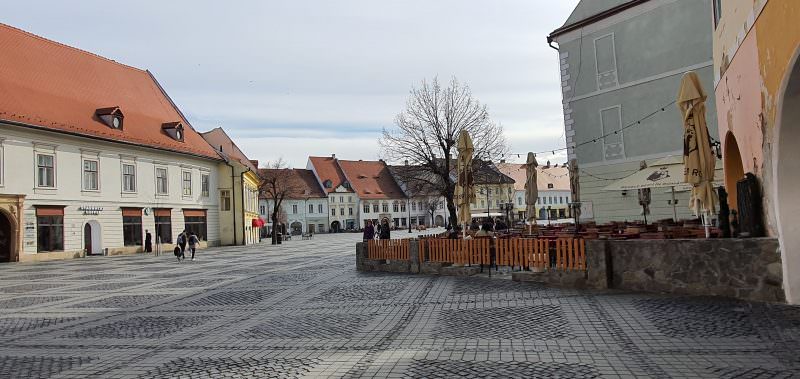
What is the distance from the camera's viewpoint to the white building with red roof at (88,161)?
28391 mm

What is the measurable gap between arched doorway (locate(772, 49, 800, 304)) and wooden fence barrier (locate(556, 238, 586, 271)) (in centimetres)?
355

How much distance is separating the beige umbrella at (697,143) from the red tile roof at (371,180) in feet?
281

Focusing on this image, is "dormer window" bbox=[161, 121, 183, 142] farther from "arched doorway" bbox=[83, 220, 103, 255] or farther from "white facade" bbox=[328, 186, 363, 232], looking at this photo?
"white facade" bbox=[328, 186, 363, 232]

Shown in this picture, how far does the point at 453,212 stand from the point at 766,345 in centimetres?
2533

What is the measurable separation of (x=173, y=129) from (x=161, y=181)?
14.8 ft

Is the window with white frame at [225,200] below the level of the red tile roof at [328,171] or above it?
below

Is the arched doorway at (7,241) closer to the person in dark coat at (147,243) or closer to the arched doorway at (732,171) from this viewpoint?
the person in dark coat at (147,243)

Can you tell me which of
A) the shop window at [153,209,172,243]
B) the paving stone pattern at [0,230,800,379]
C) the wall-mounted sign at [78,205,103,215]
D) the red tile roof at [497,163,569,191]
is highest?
the red tile roof at [497,163,569,191]

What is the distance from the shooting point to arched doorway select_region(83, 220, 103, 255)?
32.8 m

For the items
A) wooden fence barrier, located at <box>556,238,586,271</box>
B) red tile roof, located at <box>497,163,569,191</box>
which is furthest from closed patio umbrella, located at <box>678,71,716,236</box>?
red tile roof, located at <box>497,163,569,191</box>

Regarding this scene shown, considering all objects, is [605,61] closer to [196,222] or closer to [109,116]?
[109,116]

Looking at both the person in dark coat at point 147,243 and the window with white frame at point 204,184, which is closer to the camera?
the person in dark coat at point 147,243

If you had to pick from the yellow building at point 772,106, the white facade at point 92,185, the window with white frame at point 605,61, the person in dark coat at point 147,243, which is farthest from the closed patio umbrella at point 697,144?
the person in dark coat at point 147,243

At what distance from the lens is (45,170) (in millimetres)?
29609
